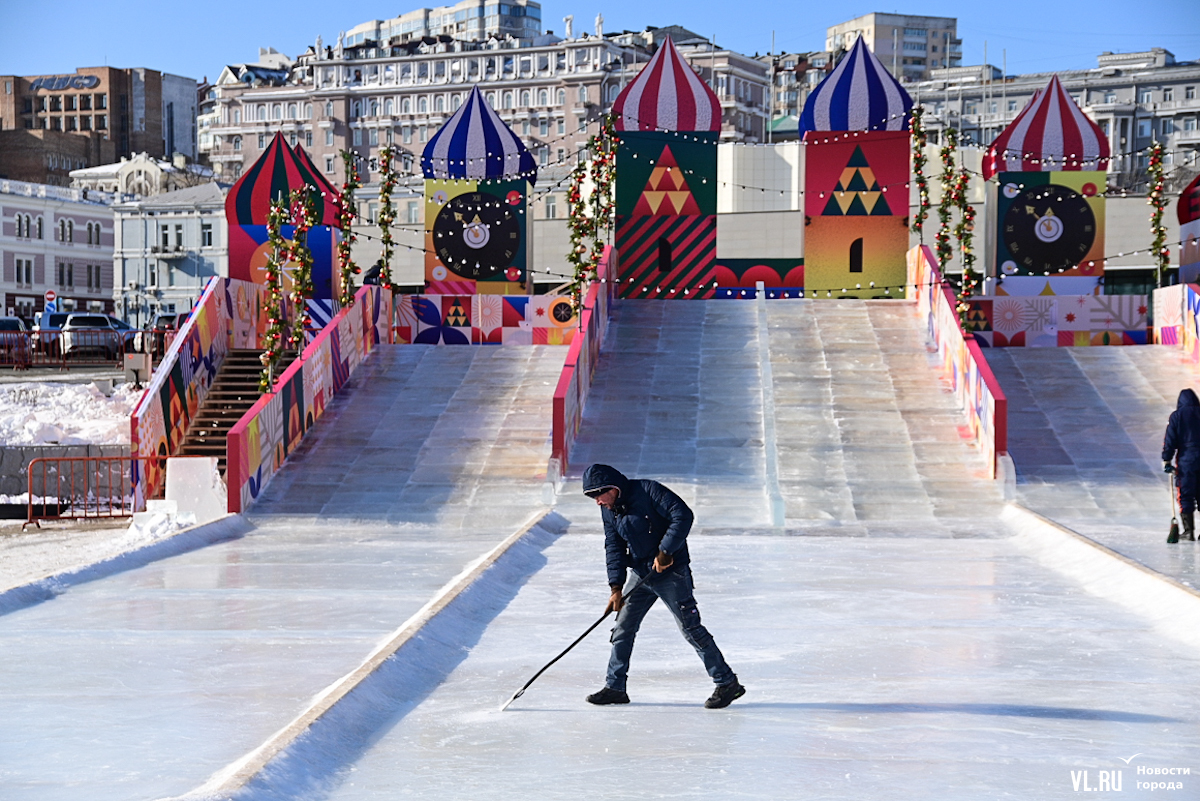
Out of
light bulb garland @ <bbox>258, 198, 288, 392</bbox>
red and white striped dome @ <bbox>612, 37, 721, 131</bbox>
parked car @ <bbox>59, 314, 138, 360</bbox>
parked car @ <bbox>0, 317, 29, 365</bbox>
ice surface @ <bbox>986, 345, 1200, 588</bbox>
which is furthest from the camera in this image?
parked car @ <bbox>59, 314, 138, 360</bbox>

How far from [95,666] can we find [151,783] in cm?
278

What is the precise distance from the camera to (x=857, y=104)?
2734 cm

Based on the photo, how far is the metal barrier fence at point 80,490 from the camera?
1936cm

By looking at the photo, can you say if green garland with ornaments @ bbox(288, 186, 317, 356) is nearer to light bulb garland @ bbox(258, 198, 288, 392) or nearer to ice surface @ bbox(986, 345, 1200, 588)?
light bulb garland @ bbox(258, 198, 288, 392)

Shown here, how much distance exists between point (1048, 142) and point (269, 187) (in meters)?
15.1

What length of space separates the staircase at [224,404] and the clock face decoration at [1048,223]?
14274 mm

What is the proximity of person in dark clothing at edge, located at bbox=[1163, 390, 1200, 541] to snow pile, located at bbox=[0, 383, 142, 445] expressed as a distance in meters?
15.9

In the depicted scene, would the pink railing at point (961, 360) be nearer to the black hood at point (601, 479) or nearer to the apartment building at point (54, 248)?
the black hood at point (601, 479)

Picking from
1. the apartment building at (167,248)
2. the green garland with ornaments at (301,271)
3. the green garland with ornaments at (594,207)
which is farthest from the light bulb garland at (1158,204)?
the apartment building at (167,248)

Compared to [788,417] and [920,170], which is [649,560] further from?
[920,170]

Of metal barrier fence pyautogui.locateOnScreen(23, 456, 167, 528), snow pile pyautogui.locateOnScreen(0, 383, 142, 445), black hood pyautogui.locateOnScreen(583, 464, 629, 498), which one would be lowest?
Result: metal barrier fence pyautogui.locateOnScreen(23, 456, 167, 528)

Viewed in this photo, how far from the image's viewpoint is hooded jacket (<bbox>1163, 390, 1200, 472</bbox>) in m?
14.1

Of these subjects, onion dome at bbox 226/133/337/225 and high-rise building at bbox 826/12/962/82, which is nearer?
onion dome at bbox 226/133/337/225

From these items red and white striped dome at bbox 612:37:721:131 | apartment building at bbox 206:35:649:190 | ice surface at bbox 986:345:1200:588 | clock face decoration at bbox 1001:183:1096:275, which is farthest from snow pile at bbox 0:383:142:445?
apartment building at bbox 206:35:649:190
